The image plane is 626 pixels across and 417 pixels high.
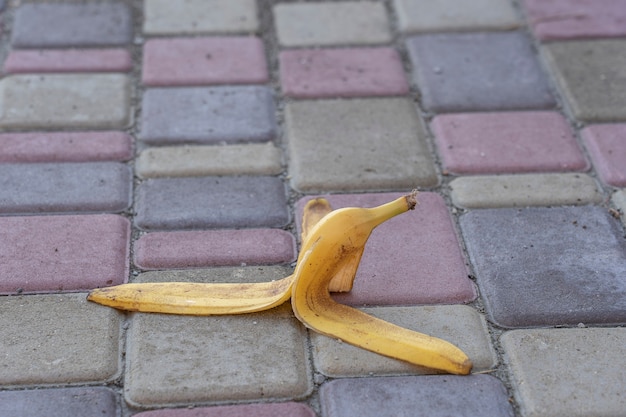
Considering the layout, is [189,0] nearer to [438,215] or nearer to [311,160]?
[311,160]

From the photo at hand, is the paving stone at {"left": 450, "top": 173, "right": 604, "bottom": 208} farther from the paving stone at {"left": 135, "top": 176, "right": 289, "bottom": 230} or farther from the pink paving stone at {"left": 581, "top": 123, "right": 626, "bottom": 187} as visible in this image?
the paving stone at {"left": 135, "top": 176, "right": 289, "bottom": 230}

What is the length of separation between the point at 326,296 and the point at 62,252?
0.62 m

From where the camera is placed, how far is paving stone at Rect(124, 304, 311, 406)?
5.68 ft

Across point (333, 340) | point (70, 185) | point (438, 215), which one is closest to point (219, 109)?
point (70, 185)

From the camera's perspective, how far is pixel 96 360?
1.79 meters

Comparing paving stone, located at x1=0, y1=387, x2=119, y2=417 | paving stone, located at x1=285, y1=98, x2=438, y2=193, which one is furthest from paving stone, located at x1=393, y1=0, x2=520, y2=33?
paving stone, located at x1=0, y1=387, x2=119, y2=417

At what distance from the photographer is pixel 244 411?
5.56ft

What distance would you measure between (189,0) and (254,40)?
1.10 ft

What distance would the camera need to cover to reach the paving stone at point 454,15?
2949 millimetres

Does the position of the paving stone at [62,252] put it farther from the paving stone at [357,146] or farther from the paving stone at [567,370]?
the paving stone at [567,370]

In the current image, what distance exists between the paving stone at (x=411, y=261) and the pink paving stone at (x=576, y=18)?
→ 99 centimetres

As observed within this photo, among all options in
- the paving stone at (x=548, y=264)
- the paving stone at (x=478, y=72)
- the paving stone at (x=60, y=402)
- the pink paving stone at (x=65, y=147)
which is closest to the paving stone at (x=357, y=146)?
the paving stone at (x=478, y=72)

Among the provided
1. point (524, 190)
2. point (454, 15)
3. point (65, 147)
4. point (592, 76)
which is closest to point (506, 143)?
point (524, 190)

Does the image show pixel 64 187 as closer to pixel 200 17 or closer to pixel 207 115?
pixel 207 115
